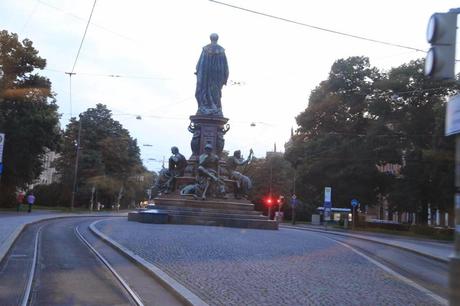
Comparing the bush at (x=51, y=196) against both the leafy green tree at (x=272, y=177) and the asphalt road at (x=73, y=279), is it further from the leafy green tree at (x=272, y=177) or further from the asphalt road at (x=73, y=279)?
the asphalt road at (x=73, y=279)

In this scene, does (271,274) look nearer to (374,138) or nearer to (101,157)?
(374,138)

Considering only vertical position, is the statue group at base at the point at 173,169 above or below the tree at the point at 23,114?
below

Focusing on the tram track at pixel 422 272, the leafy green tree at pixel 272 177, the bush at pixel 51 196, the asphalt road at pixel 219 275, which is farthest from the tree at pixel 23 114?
the tram track at pixel 422 272

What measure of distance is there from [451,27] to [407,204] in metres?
51.3

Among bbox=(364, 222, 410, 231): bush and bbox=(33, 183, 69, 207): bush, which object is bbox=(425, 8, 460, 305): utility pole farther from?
bbox=(33, 183, 69, 207): bush

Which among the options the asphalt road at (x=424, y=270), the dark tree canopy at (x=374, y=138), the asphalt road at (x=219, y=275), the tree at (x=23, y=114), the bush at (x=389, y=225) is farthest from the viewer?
the bush at (x=389, y=225)

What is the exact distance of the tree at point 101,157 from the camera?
78.8 metres

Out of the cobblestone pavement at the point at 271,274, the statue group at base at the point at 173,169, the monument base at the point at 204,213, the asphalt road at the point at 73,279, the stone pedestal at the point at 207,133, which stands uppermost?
the stone pedestal at the point at 207,133

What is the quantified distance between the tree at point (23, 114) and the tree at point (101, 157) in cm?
2119

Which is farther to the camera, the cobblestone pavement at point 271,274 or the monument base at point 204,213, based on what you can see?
the monument base at point 204,213

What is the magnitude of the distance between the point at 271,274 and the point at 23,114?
43.4 metres

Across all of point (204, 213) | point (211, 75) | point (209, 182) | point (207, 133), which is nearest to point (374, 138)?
point (211, 75)

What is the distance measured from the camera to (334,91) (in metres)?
66.1

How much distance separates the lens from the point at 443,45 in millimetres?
5980
